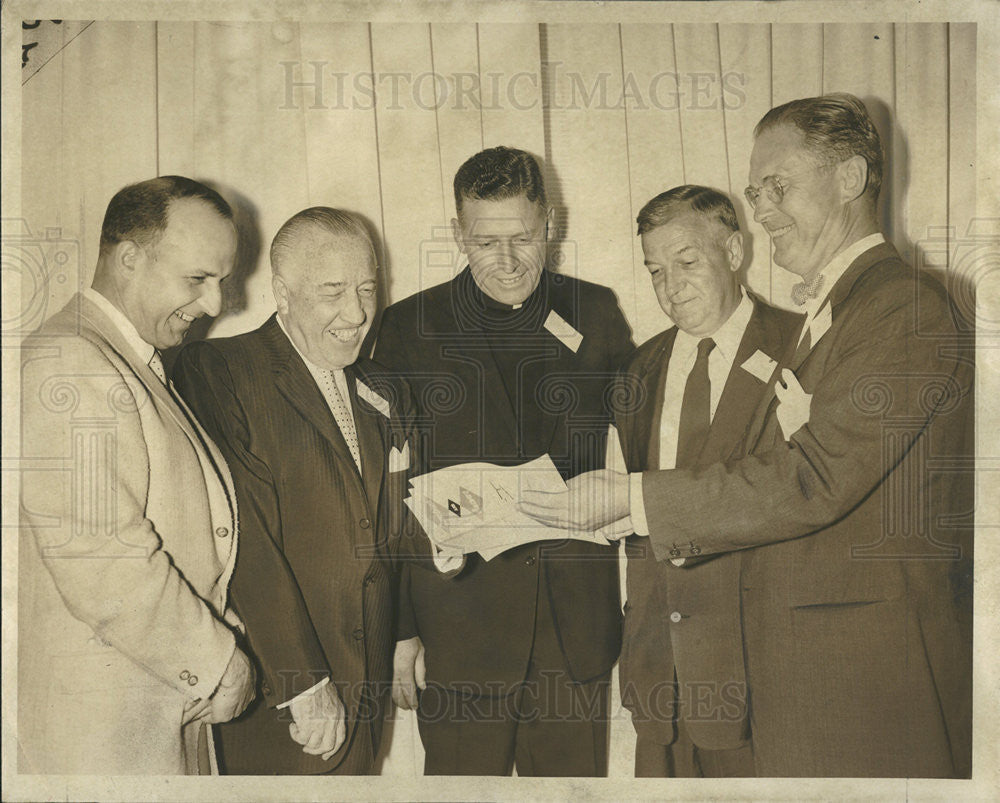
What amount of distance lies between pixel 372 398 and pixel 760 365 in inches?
49.4

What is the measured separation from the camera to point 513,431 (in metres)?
2.96

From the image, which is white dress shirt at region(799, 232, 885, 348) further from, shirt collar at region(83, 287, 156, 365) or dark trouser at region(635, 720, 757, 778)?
shirt collar at region(83, 287, 156, 365)

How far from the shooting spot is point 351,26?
304cm

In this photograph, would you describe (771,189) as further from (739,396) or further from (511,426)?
(511,426)

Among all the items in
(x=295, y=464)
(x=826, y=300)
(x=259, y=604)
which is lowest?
(x=259, y=604)

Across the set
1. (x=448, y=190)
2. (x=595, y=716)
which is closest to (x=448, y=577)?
(x=595, y=716)

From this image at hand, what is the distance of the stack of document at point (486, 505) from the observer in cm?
296

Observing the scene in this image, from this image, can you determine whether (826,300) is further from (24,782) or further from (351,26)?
(24,782)

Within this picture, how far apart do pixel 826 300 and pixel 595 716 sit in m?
1.54

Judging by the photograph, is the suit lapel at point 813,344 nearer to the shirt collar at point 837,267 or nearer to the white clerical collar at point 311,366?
the shirt collar at point 837,267

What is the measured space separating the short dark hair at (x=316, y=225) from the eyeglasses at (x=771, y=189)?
1236 mm

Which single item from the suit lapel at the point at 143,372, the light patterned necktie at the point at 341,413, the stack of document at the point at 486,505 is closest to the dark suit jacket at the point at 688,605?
the stack of document at the point at 486,505

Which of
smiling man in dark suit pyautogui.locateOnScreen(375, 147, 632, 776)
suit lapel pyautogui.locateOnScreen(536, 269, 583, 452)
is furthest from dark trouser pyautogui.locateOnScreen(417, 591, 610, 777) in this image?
suit lapel pyautogui.locateOnScreen(536, 269, 583, 452)

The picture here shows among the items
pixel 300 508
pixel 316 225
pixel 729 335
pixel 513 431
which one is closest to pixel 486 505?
pixel 513 431
